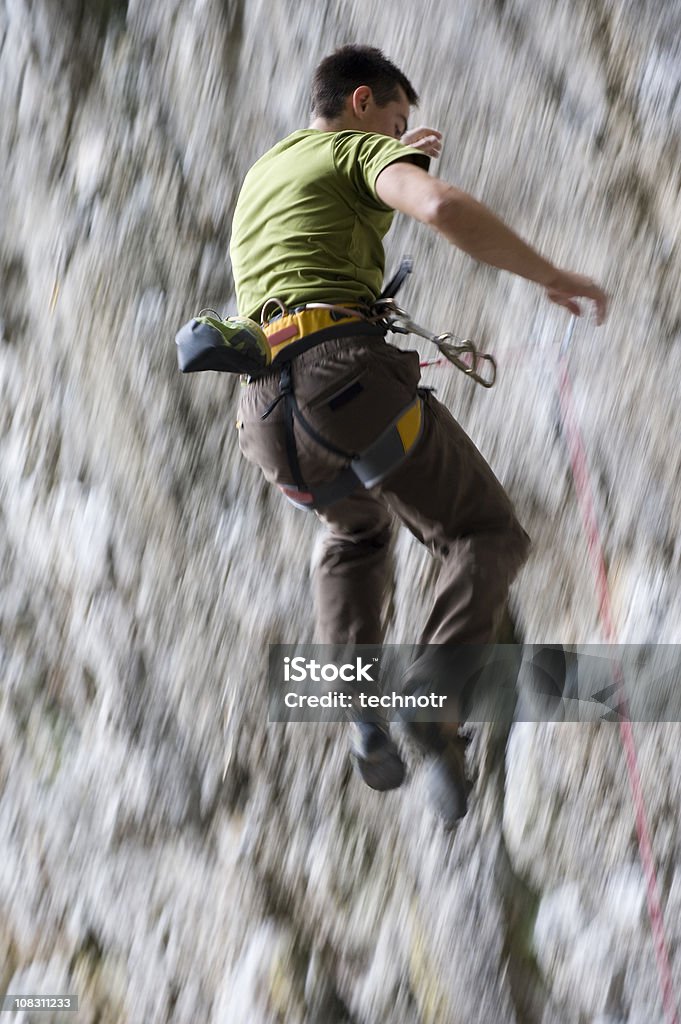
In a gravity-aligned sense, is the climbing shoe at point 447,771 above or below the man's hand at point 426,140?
below

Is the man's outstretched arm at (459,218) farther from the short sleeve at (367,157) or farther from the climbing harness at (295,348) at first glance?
the climbing harness at (295,348)

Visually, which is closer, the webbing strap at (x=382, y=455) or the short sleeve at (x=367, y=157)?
the short sleeve at (x=367, y=157)

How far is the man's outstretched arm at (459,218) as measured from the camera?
69.7 inches

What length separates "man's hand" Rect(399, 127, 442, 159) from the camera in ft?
7.65

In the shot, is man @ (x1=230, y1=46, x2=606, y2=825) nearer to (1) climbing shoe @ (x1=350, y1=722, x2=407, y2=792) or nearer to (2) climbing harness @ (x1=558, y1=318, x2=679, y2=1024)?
(1) climbing shoe @ (x1=350, y1=722, x2=407, y2=792)

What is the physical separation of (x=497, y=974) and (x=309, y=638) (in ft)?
4.04

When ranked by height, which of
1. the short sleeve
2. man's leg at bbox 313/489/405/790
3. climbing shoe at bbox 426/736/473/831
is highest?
the short sleeve

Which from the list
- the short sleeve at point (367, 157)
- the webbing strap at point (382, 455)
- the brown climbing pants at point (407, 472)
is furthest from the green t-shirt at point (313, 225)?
the webbing strap at point (382, 455)

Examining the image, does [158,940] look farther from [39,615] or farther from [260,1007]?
[39,615]

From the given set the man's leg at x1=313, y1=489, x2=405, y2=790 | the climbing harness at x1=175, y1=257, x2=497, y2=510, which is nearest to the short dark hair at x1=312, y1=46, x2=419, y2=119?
the climbing harness at x1=175, y1=257, x2=497, y2=510

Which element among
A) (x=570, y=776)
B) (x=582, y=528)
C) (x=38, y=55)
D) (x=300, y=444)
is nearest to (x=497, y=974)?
(x=570, y=776)

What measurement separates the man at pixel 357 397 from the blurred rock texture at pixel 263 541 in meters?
0.76

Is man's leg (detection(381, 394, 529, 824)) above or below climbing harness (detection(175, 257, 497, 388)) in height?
below

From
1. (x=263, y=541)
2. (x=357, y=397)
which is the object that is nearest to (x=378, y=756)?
(x=357, y=397)
